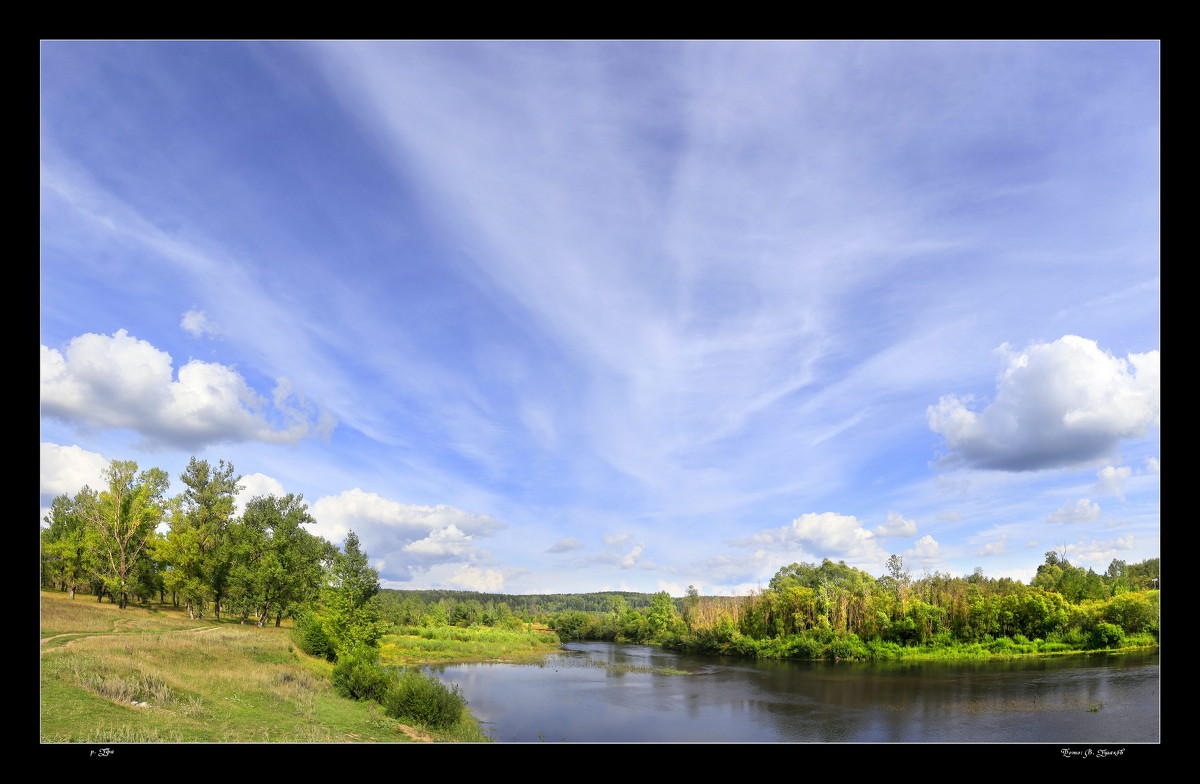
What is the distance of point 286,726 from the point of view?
50.1 ft

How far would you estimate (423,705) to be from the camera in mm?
19625

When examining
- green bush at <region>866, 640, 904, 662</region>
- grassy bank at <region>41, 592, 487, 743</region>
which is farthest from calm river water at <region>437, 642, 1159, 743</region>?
grassy bank at <region>41, 592, 487, 743</region>

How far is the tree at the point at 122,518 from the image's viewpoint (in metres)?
33.6

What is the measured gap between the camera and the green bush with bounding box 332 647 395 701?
75.0 ft

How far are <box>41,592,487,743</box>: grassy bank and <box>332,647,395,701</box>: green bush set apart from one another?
58cm

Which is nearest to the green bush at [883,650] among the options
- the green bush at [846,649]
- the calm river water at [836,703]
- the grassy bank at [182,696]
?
the green bush at [846,649]

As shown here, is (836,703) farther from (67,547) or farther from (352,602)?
(67,547)

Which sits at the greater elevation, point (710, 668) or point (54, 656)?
point (54, 656)

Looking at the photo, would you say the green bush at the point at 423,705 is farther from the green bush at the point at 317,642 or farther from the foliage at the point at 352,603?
the green bush at the point at 317,642

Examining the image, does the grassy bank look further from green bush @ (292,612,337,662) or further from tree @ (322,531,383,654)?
green bush @ (292,612,337,662)

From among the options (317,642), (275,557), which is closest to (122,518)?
(275,557)
